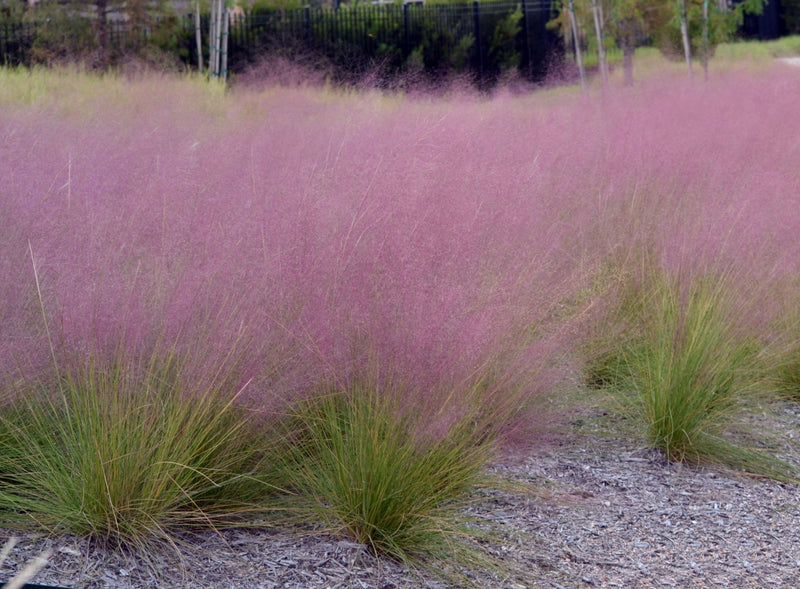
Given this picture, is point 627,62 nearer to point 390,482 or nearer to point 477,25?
point 477,25

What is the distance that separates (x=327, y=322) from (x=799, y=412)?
6.32 feet

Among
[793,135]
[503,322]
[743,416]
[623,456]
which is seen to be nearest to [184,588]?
[503,322]

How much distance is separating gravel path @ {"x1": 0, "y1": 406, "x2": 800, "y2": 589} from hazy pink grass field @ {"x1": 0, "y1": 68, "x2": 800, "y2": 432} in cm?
32

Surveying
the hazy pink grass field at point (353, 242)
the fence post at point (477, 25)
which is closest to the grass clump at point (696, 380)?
the hazy pink grass field at point (353, 242)

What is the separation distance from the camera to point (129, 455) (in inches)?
83.0

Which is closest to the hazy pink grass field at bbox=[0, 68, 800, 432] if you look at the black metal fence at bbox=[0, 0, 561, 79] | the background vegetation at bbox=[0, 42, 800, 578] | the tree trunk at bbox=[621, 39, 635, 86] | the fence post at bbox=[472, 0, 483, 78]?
the background vegetation at bbox=[0, 42, 800, 578]

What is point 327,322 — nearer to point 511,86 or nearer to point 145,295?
point 145,295

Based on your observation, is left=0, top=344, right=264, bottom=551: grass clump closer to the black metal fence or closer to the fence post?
the black metal fence

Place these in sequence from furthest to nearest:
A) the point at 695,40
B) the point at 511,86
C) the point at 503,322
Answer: the point at 695,40 < the point at 511,86 < the point at 503,322

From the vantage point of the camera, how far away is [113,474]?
2.11 metres

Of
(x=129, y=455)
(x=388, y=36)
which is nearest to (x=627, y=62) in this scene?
(x=388, y=36)

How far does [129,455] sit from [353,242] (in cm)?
85

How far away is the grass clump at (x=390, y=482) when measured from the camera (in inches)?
86.7

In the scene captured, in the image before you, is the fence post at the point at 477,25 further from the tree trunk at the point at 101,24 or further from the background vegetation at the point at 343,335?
the background vegetation at the point at 343,335
